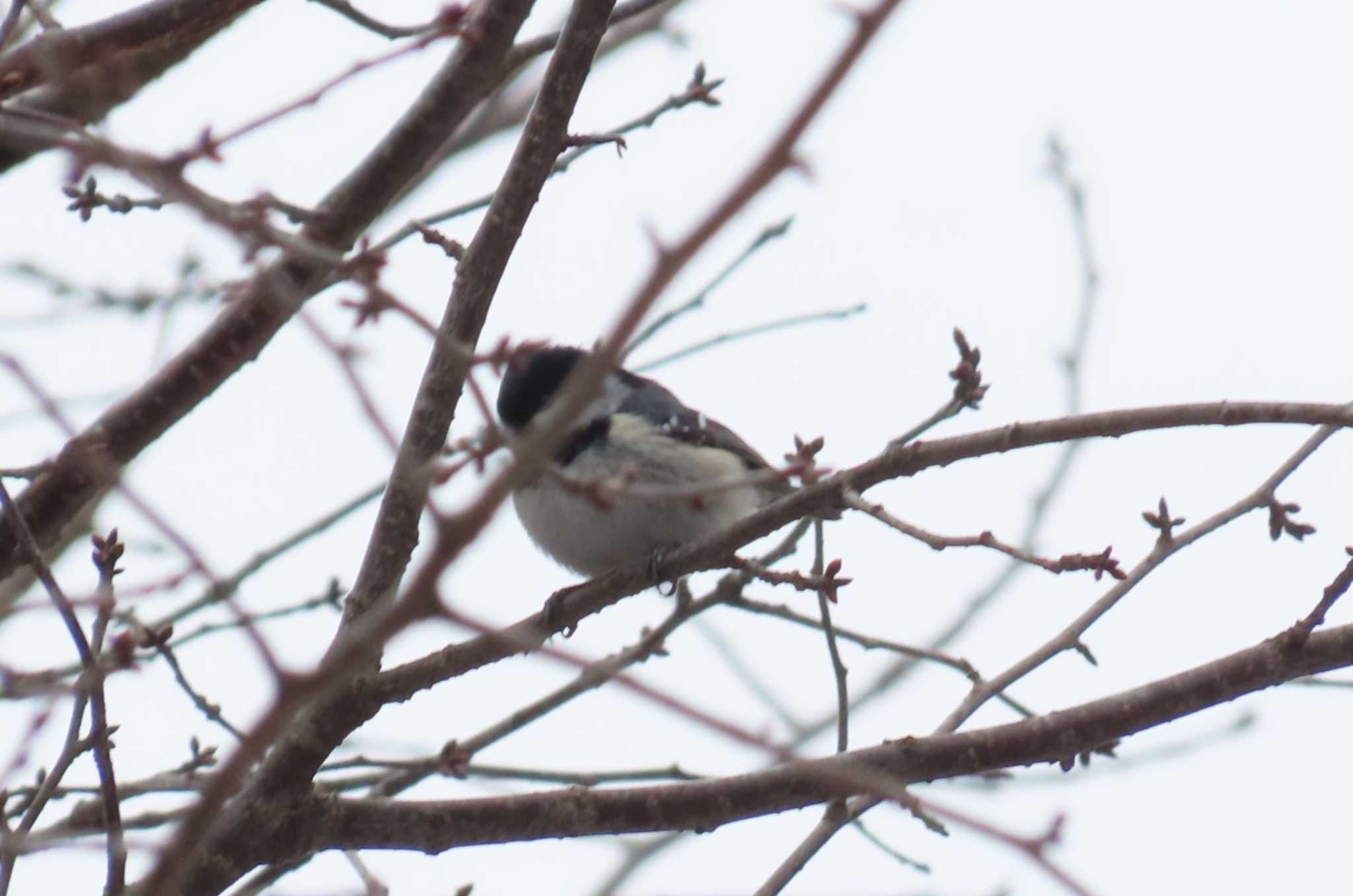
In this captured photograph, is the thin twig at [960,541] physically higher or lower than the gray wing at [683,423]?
Result: lower

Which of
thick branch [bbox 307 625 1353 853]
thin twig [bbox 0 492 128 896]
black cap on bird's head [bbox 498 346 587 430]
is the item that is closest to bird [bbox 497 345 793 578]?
black cap on bird's head [bbox 498 346 587 430]

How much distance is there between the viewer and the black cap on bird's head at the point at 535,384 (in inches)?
216

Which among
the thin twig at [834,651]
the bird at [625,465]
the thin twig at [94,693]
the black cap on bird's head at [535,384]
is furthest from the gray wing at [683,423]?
the thin twig at [94,693]

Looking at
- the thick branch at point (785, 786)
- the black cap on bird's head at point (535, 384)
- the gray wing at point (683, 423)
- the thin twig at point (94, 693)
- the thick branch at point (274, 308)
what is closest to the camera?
the thin twig at point (94, 693)

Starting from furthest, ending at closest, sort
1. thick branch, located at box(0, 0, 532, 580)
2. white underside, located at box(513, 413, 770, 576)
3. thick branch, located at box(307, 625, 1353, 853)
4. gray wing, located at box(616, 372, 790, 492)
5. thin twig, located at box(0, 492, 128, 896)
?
gray wing, located at box(616, 372, 790, 492), white underside, located at box(513, 413, 770, 576), thick branch, located at box(0, 0, 532, 580), thick branch, located at box(307, 625, 1353, 853), thin twig, located at box(0, 492, 128, 896)

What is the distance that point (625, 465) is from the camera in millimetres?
4801

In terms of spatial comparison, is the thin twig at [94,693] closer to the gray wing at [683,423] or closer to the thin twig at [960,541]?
the thin twig at [960,541]

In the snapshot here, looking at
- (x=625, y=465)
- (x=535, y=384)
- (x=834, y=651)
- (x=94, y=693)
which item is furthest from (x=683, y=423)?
(x=94, y=693)

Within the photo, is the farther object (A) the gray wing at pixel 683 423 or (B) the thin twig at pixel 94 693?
(A) the gray wing at pixel 683 423

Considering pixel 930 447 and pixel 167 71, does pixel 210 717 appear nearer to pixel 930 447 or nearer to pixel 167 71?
pixel 930 447

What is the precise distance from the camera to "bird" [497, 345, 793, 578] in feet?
15.8

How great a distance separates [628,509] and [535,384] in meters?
0.93

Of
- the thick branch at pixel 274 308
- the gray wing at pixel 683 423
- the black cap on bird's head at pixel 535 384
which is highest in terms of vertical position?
the black cap on bird's head at pixel 535 384

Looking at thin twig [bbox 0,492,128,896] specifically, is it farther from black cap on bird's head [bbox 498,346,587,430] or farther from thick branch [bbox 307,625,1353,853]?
black cap on bird's head [bbox 498,346,587,430]
